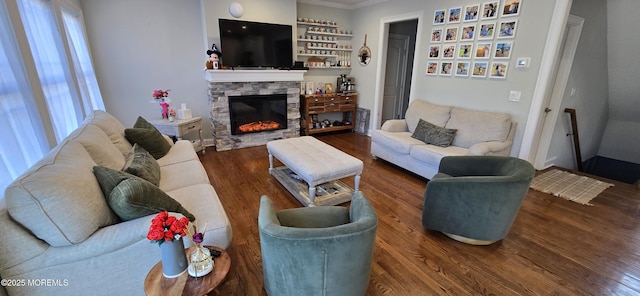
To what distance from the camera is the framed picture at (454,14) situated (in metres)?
3.71

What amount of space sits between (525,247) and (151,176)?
3117 millimetres

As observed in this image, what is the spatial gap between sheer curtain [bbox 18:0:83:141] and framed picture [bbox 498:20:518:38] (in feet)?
15.4

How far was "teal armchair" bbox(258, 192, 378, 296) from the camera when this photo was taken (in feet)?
4.06

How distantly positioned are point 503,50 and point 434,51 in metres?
0.99

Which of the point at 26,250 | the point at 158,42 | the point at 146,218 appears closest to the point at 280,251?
the point at 146,218

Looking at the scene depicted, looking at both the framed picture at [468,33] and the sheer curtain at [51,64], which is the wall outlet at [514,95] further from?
the sheer curtain at [51,64]

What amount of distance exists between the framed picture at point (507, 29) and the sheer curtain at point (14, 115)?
4.64m

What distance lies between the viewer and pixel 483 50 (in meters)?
3.51

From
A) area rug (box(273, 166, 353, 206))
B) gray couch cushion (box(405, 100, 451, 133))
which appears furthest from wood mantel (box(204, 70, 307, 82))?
gray couch cushion (box(405, 100, 451, 133))

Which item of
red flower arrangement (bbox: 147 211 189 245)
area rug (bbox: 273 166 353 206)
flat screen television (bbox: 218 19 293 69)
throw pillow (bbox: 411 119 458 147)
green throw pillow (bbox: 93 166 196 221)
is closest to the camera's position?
red flower arrangement (bbox: 147 211 189 245)

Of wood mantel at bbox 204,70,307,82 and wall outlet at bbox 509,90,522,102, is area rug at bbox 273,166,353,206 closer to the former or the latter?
wood mantel at bbox 204,70,307,82

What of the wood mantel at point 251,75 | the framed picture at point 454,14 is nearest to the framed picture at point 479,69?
the framed picture at point 454,14

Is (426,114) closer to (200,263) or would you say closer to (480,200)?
(480,200)

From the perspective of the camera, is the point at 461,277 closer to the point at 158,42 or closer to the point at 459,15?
the point at 459,15
